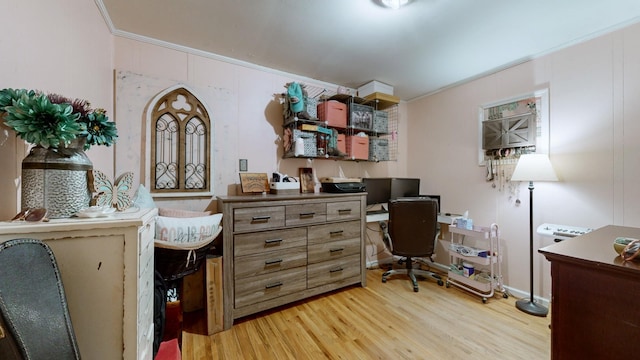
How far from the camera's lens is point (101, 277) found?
769 mm

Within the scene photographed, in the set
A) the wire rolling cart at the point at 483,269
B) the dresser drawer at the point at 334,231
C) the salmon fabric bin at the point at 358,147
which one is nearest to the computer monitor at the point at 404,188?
the salmon fabric bin at the point at 358,147

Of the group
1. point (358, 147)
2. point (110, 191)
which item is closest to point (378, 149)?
point (358, 147)

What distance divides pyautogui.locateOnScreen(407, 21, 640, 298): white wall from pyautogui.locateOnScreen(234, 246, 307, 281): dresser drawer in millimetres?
2167

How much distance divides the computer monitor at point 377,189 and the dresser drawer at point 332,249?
688 mm

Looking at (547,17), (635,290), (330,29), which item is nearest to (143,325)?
(635,290)

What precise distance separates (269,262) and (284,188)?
0.76 metres

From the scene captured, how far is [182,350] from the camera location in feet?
5.34

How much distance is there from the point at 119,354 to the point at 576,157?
3.31 meters

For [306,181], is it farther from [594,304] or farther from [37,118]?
[594,304]

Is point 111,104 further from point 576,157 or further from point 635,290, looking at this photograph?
point 576,157

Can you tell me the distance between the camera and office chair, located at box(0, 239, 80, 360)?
54cm

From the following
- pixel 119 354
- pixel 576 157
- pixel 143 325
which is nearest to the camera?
pixel 119 354

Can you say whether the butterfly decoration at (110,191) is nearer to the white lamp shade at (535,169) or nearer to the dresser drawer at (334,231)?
the dresser drawer at (334,231)

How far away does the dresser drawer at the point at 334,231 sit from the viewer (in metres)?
2.29
